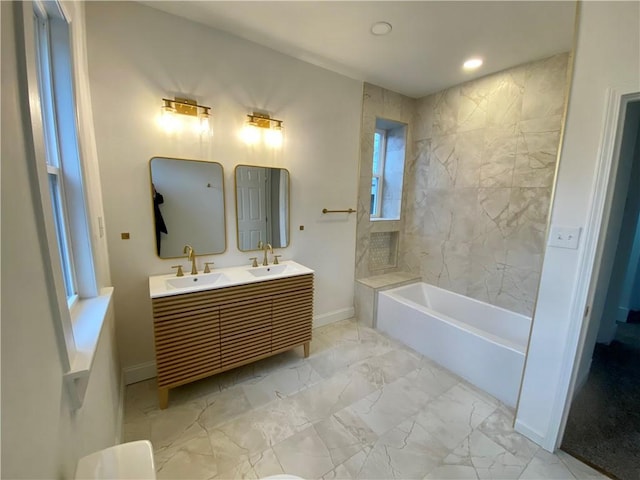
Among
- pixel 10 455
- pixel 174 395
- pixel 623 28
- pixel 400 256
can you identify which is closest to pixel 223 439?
pixel 174 395

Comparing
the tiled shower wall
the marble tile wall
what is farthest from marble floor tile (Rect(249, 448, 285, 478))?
the marble tile wall

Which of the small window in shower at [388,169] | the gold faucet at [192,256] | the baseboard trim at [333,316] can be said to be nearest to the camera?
the gold faucet at [192,256]

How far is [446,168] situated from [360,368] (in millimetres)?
2385

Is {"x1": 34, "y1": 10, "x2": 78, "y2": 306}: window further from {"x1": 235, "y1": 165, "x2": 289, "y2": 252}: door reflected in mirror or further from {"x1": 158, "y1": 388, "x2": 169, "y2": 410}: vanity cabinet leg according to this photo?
{"x1": 235, "y1": 165, "x2": 289, "y2": 252}: door reflected in mirror

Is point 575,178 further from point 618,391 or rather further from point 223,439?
point 223,439

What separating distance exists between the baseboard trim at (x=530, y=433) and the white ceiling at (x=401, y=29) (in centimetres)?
276

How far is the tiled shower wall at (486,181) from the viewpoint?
2408 millimetres

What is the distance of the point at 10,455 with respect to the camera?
436 millimetres

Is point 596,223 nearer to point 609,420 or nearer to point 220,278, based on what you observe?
point 609,420

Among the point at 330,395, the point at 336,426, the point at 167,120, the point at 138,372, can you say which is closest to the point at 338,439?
the point at 336,426

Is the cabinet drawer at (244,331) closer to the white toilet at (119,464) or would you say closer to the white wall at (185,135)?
the white wall at (185,135)

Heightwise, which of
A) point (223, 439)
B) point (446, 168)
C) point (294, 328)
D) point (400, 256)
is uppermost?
point (446, 168)

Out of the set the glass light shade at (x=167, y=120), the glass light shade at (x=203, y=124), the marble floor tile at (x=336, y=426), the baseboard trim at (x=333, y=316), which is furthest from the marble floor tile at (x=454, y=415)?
the glass light shade at (x=167, y=120)

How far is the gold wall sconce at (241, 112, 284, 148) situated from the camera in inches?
93.7
